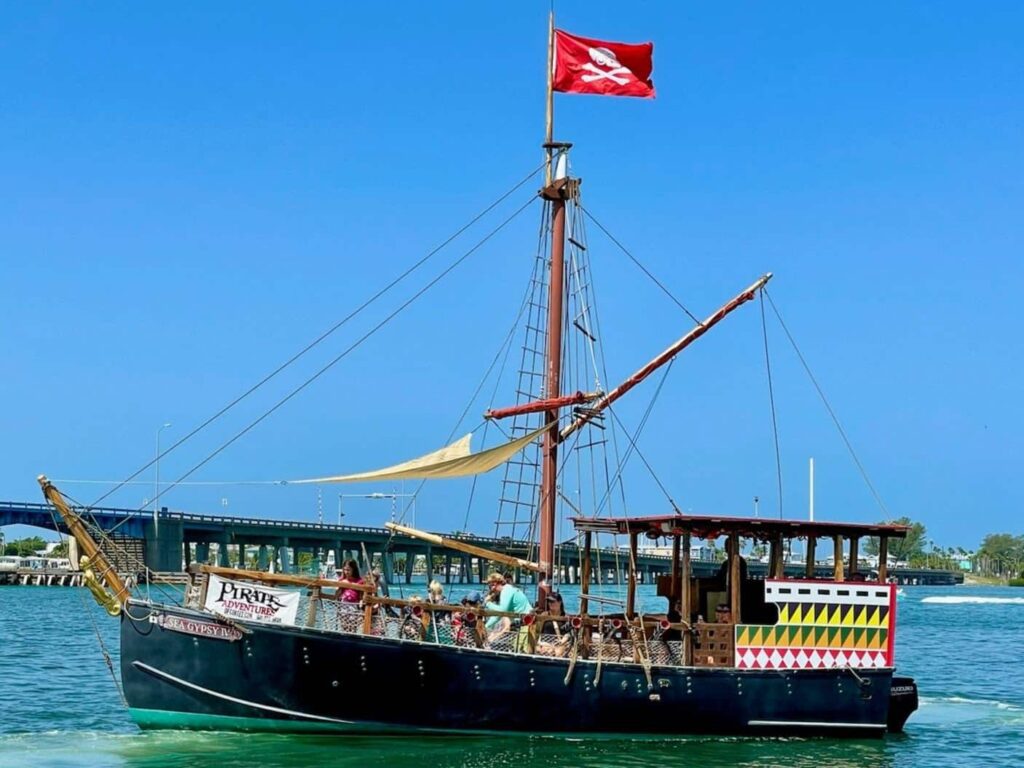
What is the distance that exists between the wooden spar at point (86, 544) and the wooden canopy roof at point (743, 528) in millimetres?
9176

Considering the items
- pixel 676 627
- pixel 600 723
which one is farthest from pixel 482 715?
pixel 676 627

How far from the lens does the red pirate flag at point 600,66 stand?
98.1ft

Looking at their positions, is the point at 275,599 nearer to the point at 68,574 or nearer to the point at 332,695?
the point at 332,695

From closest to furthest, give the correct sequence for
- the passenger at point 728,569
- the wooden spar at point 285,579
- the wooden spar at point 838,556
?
the wooden spar at point 285,579
the passenger at point 728,569
the wooden spar at point 838,556

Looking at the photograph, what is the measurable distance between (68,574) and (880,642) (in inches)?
4133

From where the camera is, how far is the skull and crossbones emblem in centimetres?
2997

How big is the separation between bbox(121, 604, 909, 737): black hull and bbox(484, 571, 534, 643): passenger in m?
0.73

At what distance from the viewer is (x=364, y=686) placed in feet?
73.4

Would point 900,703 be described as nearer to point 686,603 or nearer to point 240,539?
point 686,603

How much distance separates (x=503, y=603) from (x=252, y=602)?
4.28 m

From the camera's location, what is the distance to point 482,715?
74.7ft

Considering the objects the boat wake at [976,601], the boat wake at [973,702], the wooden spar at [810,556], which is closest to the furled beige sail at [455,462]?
the wooden spar at [810,556]

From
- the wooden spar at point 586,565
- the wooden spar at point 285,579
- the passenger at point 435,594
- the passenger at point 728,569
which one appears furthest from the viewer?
the wooden spar at point 586,565

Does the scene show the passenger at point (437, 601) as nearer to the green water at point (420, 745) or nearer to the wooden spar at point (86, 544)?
the green water at point (420, 745)
